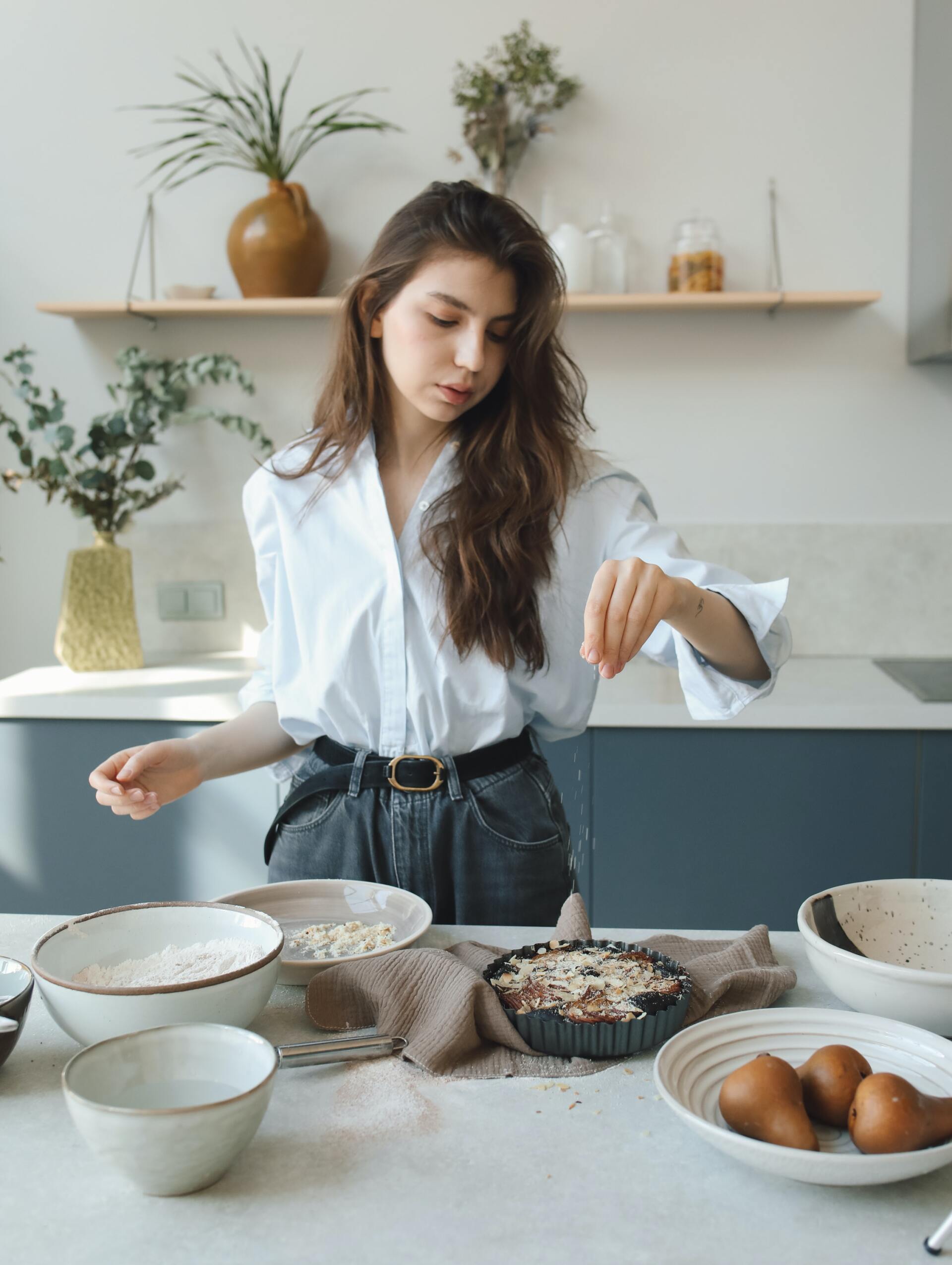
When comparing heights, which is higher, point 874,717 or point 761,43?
point 761,43

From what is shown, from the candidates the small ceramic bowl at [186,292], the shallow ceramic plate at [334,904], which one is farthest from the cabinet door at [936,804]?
the small ceramic bowl at [186,292]

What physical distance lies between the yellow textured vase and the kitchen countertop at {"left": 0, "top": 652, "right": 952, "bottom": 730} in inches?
1.4

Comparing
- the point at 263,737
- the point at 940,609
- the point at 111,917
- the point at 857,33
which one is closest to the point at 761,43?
the point at 857,33

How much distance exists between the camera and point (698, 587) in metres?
1.15

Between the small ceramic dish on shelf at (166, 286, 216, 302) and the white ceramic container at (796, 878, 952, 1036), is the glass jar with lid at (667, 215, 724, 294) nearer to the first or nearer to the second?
the small ceramic dish on shelf at (166, 286, 216, 302)

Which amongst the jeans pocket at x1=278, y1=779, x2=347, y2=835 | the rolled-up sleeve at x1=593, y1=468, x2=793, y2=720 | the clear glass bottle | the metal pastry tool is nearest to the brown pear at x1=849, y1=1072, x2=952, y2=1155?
the metal pastry tool

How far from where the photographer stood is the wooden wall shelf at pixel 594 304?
2.36 m

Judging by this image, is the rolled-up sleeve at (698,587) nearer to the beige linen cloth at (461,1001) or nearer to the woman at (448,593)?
the woman at (448,593)

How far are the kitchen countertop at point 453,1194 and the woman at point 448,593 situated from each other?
567 mm

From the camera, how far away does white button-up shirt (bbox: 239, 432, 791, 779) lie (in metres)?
1.36

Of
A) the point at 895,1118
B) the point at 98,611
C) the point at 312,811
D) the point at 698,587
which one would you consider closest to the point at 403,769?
the point at 312,811

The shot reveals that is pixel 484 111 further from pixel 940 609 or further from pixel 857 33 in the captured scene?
pixel 940 609

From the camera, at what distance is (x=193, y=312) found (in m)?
2.52

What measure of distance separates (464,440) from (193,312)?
131 cm
